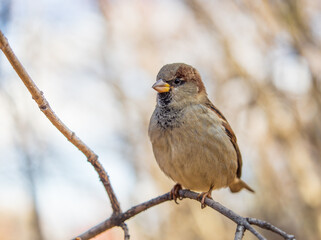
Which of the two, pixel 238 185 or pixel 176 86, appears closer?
pixel 176 86

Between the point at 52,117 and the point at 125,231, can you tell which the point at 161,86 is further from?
the point at 52,117

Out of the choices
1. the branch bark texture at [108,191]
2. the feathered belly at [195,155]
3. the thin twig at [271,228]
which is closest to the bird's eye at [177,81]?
the feathered belly at [195,155]

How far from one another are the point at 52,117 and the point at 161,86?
1.23 m

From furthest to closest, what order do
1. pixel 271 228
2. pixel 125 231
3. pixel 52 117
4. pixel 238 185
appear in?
1. pixel 238 185
2. pixel 125 231
3. pixel 52 117
4. pixel 271 228

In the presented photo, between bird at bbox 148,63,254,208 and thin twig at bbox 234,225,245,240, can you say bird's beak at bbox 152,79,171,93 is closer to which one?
bird at bbox 148,63,254,208

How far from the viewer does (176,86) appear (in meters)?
2.82

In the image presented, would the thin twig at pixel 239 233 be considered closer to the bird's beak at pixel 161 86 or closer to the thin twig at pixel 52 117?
the thin twig at pixel 52 117

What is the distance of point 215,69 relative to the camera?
22.7 feet

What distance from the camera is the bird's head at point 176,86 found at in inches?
109

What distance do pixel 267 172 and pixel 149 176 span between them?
86.1 inches

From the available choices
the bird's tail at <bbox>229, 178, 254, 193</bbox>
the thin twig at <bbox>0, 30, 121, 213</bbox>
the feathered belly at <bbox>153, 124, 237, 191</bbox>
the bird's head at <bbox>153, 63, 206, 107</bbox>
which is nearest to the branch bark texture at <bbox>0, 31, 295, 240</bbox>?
the thin twig at <bbox>0, 30, 121, 213</bbox>

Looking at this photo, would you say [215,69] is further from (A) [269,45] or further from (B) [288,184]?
(B) [288,184]

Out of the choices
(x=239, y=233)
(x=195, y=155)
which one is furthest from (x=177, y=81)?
(x=239, y=233)

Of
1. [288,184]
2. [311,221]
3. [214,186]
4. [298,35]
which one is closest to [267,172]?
[288,184]
